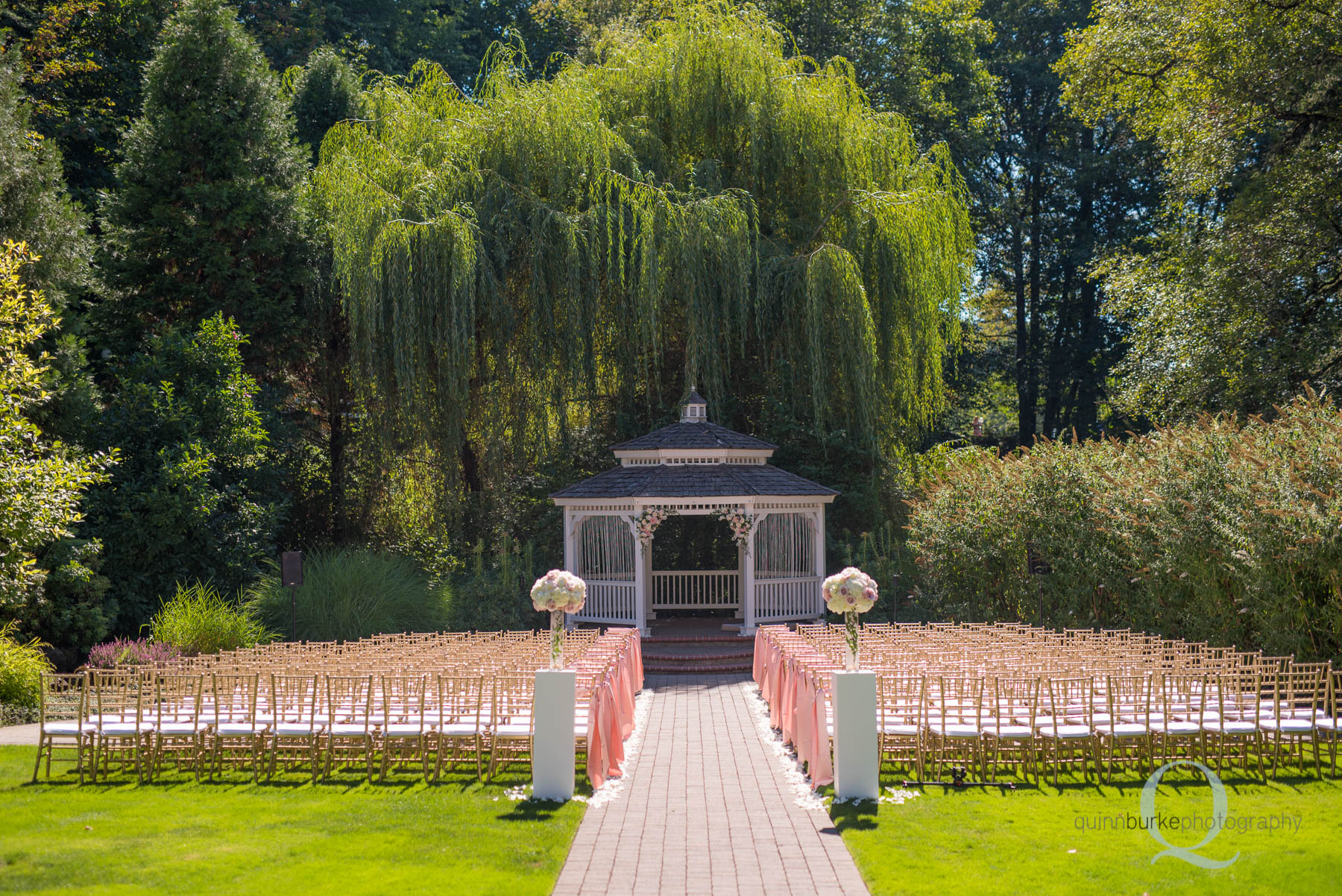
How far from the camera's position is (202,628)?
1600cm

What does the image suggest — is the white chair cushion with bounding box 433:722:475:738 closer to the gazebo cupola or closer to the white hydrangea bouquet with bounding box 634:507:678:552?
the white hydrangea bouquet with bounding box 634:507:678:552

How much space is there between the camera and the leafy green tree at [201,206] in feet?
69.9

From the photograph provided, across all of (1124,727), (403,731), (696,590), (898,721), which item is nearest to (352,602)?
(696,590)

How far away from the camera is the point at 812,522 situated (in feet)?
65.7

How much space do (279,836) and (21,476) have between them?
8679 millimetres

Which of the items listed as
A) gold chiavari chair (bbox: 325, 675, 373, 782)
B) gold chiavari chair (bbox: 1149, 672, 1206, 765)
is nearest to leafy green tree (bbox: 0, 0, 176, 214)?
gold chiavari chair (bbox: 325, 675, 373, 782)

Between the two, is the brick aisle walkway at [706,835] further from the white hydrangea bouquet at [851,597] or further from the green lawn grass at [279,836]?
the white hydrangea bouquet at [851,597]

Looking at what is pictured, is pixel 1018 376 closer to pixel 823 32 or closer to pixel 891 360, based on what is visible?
pixel 823 32

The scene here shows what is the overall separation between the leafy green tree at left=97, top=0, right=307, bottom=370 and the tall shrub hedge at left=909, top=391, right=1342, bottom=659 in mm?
13859

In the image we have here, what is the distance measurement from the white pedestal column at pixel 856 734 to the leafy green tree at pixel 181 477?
44.6ft

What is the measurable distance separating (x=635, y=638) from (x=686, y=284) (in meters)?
8.03

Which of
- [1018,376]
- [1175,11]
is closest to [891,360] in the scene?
[1175,11]

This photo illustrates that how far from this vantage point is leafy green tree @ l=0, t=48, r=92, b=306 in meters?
17.8

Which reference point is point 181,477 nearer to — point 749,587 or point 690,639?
point 690,639
